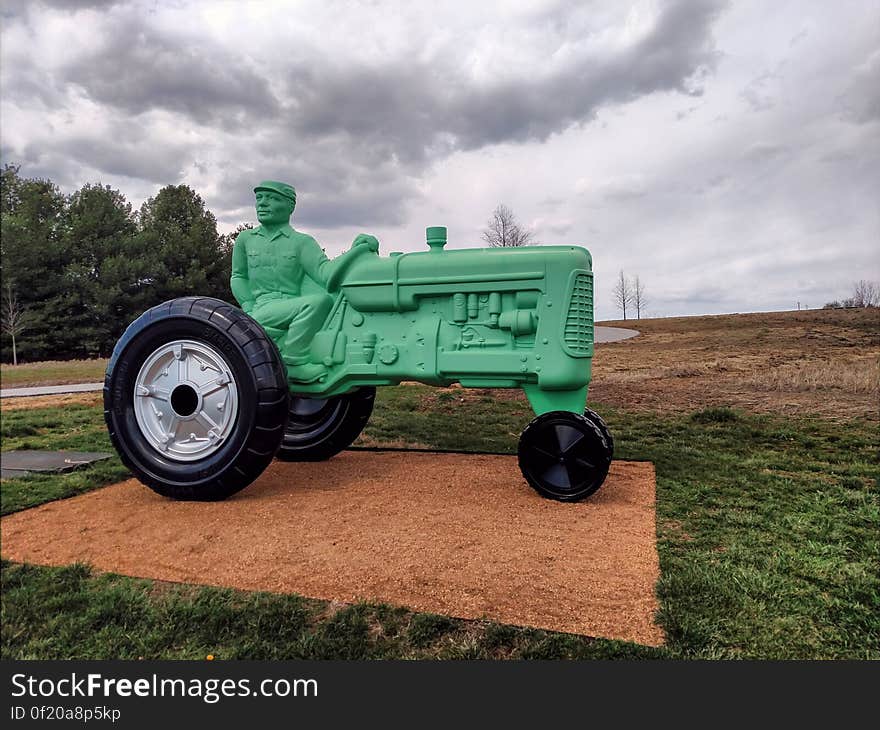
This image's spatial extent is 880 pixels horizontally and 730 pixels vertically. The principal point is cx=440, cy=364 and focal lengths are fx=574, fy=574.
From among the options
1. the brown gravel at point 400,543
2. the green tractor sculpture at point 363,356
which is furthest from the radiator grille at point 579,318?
the brown gravel at point 400,543

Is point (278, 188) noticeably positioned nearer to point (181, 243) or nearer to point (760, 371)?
point (181, 243)

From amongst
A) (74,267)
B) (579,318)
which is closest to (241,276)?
(74,267)

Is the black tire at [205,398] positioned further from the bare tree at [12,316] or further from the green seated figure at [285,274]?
the bare tree at [12,316]

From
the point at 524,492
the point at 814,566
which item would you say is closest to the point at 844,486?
the point at 814,566

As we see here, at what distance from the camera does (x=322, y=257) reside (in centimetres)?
477

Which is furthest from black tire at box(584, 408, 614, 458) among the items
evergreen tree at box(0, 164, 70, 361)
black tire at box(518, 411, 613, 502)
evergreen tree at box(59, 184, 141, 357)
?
evergreen tree at box(0, 164, 70, 361)

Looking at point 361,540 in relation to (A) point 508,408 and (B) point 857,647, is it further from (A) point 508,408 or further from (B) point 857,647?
(A) point 508,408

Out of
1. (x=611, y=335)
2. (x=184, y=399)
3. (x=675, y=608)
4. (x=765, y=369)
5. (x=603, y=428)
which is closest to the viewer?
(x=675, y=608)

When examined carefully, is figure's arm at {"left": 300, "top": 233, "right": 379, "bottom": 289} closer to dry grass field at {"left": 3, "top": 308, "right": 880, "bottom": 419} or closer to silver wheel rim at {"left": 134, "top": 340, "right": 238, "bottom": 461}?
silver wheel rim at {"left": 134, "top": 340, "right": 238, "bottom": 461}

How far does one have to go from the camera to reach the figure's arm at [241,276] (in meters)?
4.94

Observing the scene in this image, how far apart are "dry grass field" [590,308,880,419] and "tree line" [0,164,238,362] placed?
20.9ft

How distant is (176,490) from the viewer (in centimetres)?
393

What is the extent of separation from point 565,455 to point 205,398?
2552 millimetres

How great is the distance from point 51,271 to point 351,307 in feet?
7.22
